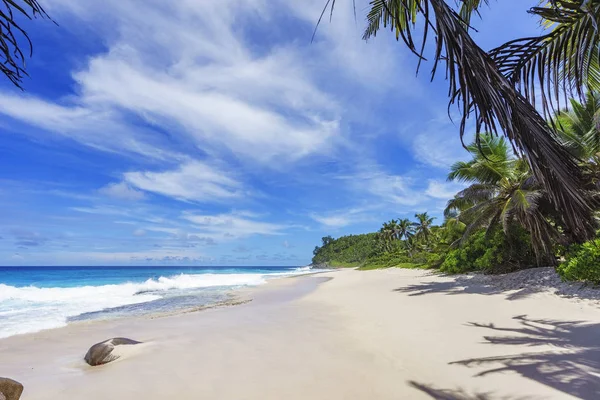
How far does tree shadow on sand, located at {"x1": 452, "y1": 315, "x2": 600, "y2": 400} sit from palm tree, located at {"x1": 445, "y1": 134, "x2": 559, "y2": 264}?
6671 mm

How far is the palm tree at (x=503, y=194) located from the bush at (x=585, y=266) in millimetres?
1992

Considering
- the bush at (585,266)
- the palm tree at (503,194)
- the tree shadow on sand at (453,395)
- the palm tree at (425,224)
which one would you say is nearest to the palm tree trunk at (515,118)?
the tree shadow on sand at (453,395)

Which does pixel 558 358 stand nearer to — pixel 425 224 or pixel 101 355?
pixel 101 355

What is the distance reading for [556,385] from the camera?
410 cm

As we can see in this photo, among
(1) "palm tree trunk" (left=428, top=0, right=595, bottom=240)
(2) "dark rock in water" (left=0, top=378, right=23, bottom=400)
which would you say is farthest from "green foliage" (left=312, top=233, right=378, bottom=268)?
(1) "palm tree trunk" (left=428, top=0, right=595, bottom=240)

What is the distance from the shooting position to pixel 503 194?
15.4m

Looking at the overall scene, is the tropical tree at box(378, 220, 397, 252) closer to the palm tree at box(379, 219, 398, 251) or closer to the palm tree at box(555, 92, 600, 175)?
the palm tree at box(379, 219, 398, 251)

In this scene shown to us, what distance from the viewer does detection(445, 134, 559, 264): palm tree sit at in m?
12.6

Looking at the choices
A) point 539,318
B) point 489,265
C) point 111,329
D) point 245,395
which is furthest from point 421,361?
point 489,265

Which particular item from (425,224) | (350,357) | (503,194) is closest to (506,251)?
(503,194)

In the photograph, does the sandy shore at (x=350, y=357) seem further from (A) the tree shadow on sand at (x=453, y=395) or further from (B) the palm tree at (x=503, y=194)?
(B) the palm tree at (x=503, y=194)

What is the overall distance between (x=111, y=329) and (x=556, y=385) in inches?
434

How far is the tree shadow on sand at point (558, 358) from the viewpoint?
13.6 ft

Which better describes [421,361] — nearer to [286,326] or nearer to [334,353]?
[334,353]
